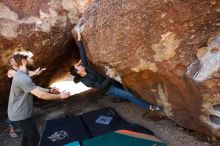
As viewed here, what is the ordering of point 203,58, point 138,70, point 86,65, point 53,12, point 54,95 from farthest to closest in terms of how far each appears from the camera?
1. point 53,12
2. point 86,65
3. point 138,70
4. point 54,95
5. point 203,58

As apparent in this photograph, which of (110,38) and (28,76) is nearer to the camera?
(28,76)

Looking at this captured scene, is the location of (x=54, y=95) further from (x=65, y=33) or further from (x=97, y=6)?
(x=65, y=33)

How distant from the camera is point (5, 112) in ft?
24.2

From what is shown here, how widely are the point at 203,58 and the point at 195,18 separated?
540 millimetres

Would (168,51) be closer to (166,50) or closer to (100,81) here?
(166,50)

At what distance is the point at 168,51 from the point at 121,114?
194 centimetres

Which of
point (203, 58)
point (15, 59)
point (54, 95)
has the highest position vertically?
point (203, 58)

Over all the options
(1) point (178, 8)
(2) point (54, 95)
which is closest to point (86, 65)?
(2) point (54, 95)

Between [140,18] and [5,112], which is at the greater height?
[140,18]

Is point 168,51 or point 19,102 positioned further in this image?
point 19,102

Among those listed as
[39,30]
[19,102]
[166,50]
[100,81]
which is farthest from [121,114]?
[39,30]

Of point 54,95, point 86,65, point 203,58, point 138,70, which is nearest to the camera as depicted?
point 203,58

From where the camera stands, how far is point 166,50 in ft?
15.9

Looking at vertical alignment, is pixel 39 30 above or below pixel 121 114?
above
